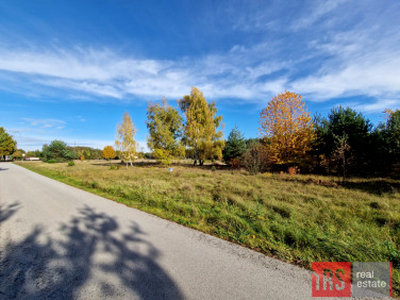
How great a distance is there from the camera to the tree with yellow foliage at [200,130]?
26266 mm

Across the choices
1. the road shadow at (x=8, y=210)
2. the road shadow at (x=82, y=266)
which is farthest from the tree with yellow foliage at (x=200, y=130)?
the road shadow at (x=82, y=266)

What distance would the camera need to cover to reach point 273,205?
625 centimetres

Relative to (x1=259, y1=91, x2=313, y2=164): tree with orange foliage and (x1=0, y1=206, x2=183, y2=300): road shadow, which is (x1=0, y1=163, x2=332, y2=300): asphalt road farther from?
(x1=259, y1=91, x2=313, y2=164): tree with orange foliage

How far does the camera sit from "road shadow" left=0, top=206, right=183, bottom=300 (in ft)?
7.61

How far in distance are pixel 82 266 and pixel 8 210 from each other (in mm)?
6100

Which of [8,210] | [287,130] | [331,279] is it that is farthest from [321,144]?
[8,210]

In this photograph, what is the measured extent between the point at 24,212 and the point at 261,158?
58.2 feet

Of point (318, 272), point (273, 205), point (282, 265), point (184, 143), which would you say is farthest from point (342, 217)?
point (184, 143)

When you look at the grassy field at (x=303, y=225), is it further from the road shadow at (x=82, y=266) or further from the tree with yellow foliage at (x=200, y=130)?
the tree with yellow foliage at (x=200, y=130)

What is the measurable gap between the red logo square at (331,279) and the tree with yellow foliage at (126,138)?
92.8 feet

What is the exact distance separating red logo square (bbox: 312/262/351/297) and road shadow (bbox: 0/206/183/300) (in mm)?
2100

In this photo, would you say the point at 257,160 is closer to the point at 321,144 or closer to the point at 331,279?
the point at 321,144

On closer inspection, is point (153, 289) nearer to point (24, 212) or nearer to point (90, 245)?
point (90, 245)

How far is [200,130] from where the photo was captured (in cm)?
2658
